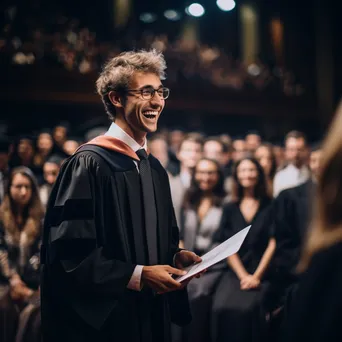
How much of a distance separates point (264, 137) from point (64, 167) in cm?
918

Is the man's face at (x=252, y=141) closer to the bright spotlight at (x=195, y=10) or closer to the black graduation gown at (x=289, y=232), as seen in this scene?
the black graduation gown at (x=289, y=232)

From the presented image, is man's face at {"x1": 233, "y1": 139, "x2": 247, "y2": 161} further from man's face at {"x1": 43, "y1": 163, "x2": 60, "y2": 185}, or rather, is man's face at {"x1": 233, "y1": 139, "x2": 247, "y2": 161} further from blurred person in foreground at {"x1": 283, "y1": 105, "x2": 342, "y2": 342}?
blurred person in foreground at {"x1": 283, "y1": 105, "x2": 342, "y2": 342}

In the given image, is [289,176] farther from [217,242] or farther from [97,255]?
[97,255]

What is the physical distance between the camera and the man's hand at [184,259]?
Result: 2714 mm

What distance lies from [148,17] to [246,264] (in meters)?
7.77

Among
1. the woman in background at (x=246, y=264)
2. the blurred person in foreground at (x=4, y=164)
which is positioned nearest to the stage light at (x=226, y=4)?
the blurred person in foreground at (x=4, y=164)

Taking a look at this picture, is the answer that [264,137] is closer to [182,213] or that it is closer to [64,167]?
[182,213]

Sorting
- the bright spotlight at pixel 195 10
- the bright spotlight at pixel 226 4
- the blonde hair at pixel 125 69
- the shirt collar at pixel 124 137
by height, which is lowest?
the shirt collar at pixel 124 137

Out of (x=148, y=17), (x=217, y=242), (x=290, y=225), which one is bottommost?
(x=217, y=242)

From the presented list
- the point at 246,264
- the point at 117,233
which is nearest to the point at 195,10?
the point at 246,264

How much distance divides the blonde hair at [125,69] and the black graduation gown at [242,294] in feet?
7.87

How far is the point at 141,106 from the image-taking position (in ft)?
8.81

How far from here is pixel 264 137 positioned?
37.8 ft

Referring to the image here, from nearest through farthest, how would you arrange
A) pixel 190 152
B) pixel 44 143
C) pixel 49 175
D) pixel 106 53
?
pixel 49 175 < pixel 190 152 < pixel 44 143 < pixel 106 53
